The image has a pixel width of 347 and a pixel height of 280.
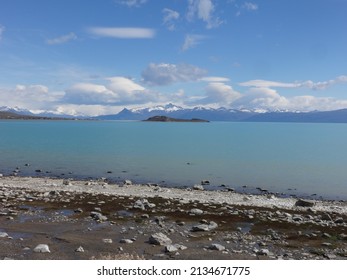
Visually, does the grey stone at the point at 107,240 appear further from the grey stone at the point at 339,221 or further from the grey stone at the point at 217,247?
the grey stone at the point at 339,221

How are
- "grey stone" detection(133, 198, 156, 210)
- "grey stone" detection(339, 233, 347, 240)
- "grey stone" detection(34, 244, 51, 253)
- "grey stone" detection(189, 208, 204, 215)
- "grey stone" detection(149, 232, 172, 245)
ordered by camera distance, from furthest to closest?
"grey stone" detection(133, 198, 156, 210)
"grey stone" detection(189, 208, 204, 215)
"grey stone" detection(339, 233, 347, 240)
"grey stone" detection(149, 232, 172, 245)
"grey stone" detection(34, 244, 51, 253)

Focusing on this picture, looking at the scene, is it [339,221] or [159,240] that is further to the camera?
[339,221]

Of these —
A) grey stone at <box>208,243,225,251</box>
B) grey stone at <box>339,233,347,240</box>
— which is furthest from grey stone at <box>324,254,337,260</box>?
grey stone at <box>208,243,225,251</box>

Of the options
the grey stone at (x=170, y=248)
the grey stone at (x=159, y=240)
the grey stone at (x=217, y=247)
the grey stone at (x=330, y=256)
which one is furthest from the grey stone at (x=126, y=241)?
the grey stone at (x=330, y=256)

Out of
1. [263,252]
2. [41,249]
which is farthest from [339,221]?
[41,249]

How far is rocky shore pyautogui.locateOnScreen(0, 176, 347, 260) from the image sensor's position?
16.7 meters

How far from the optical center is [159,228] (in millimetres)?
21359

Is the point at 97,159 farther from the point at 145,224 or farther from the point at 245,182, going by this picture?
the point at 145,224

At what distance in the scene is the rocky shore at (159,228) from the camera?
16.7 meters

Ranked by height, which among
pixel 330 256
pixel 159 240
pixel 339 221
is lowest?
pixel 339 221

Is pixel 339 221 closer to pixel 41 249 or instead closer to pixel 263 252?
pixel 263 252

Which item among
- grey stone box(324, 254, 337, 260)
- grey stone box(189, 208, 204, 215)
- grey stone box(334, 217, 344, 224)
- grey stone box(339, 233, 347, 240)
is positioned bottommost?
grey stone box(334, 217, 344, 224)

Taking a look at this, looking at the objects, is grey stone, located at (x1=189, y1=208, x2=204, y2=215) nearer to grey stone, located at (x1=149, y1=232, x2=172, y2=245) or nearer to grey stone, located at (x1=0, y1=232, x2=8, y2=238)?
grey stone, located at (x1=149, y1=232, x2=172, y2=245)
